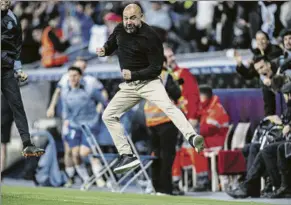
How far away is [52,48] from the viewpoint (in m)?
23.0

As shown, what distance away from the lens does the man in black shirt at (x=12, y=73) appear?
14.2 metres

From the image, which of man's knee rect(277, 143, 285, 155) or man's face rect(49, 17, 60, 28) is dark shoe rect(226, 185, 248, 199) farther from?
man's face rect(49, 17, 60, 28)

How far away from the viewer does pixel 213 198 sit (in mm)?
16781

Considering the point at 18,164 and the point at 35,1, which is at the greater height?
the point at 35,1

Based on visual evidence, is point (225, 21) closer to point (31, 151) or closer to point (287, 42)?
point (287, 42)

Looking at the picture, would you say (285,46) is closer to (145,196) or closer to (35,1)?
(145,196)

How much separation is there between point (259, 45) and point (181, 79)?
1.30 meters

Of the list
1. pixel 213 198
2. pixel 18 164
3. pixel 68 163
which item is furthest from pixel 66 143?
Answer: pixel 213 198


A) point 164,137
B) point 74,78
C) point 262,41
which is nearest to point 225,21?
point 74,78

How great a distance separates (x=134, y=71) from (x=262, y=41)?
11.0 ft

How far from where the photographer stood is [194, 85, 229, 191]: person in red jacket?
18.3 meters

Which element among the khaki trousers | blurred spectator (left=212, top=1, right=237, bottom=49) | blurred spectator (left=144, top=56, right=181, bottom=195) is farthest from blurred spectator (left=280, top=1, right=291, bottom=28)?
the khaki trousers

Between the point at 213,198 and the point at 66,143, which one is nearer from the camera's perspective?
the point at 213,198

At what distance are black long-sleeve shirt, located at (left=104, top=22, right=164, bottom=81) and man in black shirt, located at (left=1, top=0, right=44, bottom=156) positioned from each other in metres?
1.14
